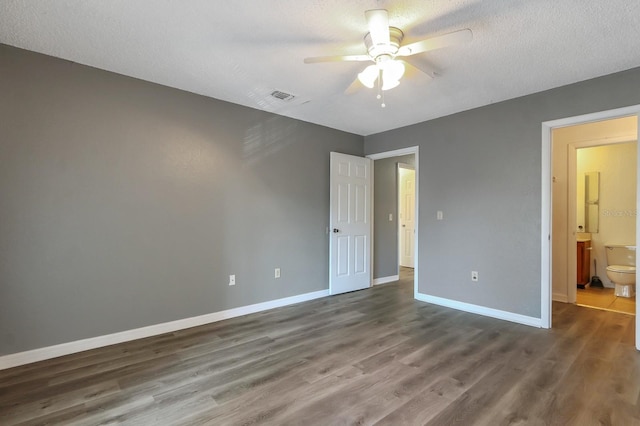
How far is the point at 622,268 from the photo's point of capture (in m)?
4.43

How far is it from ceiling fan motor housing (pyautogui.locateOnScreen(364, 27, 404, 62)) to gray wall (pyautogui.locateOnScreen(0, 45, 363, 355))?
204 centimetres

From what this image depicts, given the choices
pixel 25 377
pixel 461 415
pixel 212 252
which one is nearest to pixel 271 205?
pixel 212 252

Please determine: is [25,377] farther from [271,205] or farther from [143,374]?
[271,205]

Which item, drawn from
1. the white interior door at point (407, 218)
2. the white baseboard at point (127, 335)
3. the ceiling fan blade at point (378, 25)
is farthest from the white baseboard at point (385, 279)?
the ceiling fan blade at point (378, 25)

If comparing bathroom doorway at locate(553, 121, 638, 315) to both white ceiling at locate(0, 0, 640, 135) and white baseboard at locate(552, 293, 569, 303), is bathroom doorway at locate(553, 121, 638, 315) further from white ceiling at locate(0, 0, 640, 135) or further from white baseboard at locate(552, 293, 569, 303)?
white ceiling at locate(0, 0, 640, 135)

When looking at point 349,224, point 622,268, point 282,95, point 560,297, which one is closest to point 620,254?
→ point 622,268

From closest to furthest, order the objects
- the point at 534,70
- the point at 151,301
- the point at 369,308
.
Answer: the point at 534,70 < the point at 151,301 < the point at 369,308

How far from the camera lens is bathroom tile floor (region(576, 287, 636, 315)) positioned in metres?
3.94

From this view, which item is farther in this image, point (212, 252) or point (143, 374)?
point (212, 252)

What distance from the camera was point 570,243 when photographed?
4223 millimetres

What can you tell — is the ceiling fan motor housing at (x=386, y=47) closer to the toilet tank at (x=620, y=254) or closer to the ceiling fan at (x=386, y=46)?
the ceiling fan at (x=386, y=46)

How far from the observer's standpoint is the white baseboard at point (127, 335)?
2496 millimetres

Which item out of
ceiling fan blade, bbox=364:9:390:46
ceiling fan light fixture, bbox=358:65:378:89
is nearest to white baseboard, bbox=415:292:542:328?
ceiling fan light fixture, bbox=358:65:378:89

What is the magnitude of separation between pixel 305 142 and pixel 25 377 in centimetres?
369
